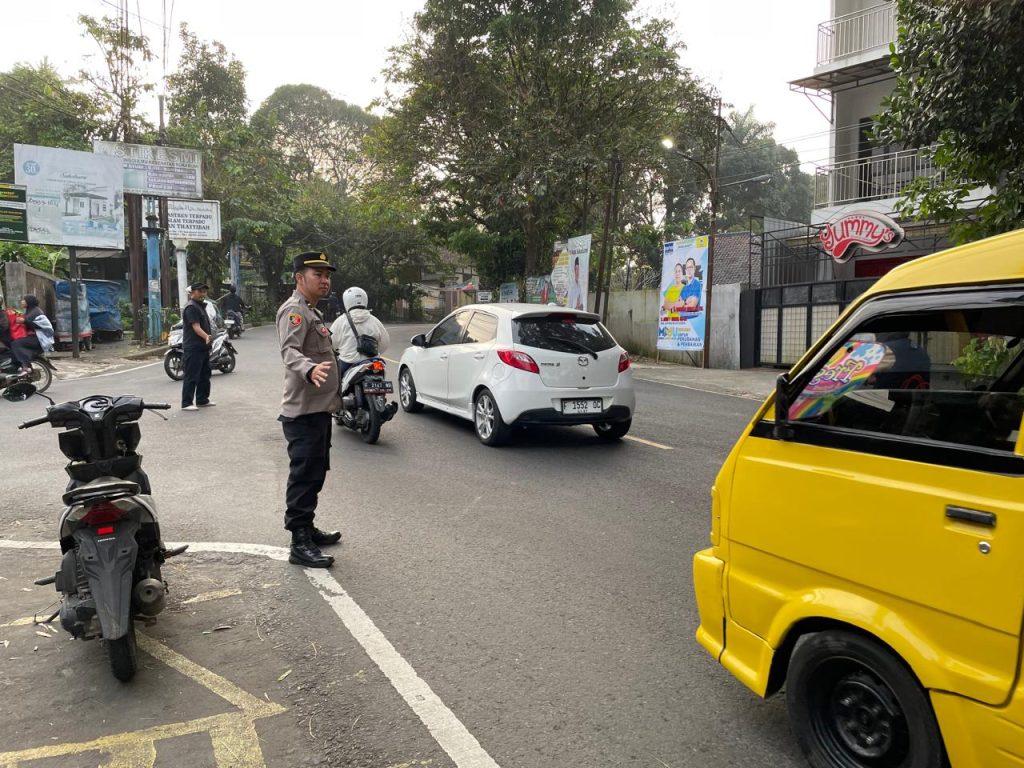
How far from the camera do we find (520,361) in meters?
7.73

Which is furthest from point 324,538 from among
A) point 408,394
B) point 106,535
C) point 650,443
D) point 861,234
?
point 861,234

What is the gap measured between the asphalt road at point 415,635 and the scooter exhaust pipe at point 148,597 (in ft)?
0.80

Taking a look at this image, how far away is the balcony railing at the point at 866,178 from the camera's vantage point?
1817cm

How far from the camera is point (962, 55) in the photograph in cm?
627

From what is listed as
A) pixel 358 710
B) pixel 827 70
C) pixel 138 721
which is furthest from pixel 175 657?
pixel 827 70

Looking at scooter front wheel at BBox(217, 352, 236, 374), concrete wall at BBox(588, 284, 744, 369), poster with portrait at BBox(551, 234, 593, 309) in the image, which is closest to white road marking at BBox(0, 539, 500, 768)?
scooter front wheel at BBox(217, 352, 236, 374)

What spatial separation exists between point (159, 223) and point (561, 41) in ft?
45.3

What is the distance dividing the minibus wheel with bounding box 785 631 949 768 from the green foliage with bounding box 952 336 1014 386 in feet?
3.07

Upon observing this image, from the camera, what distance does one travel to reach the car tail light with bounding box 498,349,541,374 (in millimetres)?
7695

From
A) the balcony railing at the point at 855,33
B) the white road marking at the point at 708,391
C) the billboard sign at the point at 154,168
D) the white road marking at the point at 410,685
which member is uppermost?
the balcony railing at the point at 855,33

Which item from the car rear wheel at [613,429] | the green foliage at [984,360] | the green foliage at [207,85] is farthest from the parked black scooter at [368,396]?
the green foliage at [207,85]

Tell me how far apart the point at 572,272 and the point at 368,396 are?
14.0 metres

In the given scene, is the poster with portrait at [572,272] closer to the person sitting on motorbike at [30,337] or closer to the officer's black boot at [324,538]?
the person sitting on motorbike at [30,337]

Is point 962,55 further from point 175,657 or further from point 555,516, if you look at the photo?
point 175,657
